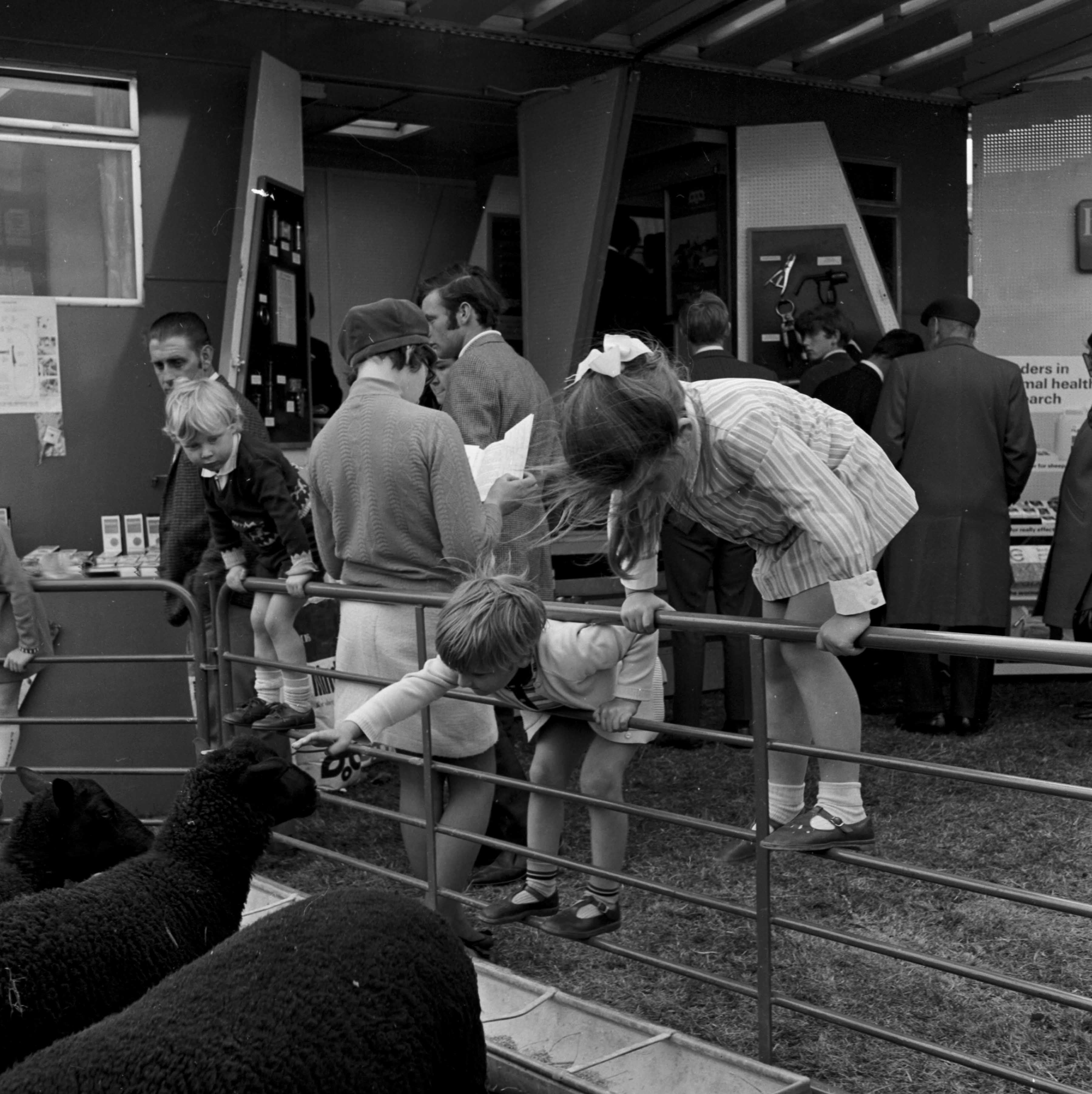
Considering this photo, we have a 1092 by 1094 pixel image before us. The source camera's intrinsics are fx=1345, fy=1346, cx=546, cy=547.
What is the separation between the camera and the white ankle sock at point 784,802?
347cm

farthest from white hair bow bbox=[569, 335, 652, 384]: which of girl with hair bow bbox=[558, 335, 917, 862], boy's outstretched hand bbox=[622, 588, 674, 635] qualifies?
boy's outstretched hand bbox=[622, 588, 674, 635]

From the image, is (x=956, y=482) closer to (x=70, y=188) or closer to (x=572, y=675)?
(x=572, y=675)

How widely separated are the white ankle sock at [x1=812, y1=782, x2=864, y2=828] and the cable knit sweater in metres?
1.42

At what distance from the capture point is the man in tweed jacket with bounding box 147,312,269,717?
535cm

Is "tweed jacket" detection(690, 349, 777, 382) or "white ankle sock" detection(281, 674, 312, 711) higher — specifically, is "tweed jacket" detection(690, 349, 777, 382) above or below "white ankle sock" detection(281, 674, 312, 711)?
above

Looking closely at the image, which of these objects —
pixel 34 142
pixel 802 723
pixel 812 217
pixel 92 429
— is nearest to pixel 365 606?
pixel 802 723

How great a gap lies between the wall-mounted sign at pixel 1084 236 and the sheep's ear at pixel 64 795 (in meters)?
7.72

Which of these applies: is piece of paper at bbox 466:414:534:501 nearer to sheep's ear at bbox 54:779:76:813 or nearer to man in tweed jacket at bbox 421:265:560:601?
man in tweed jacket at bbox 421:265:560:601

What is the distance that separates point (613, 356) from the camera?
3.05m

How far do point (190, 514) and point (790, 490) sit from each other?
3110mm

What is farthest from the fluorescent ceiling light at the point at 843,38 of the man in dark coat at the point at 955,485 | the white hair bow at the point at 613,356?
the white hair bow at the point at 613,356

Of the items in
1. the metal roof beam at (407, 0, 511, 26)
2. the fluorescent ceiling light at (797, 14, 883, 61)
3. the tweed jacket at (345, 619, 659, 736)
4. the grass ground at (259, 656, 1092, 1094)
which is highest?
the fluorescent ceiling light at (797, 14, 883, 61)

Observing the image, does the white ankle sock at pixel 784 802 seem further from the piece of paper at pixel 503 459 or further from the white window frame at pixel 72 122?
the white window frame at pixel 72 122

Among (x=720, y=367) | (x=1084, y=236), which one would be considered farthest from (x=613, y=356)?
(x=1084, y=236)
